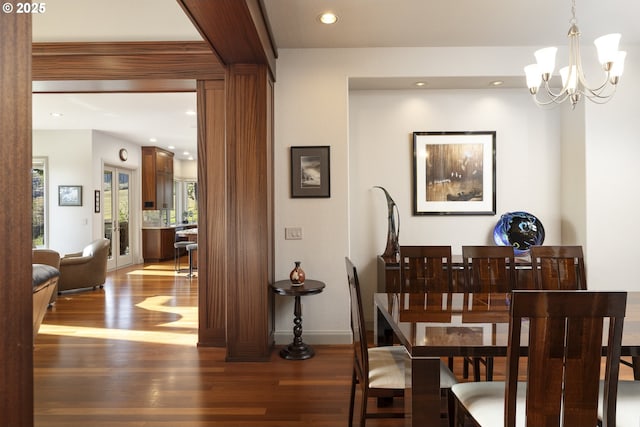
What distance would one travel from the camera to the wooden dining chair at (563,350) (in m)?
1.25

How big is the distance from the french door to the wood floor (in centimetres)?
396

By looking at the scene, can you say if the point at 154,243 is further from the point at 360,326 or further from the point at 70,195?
the point at 360,326

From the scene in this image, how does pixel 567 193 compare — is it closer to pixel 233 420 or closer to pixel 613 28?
pixel 613 28

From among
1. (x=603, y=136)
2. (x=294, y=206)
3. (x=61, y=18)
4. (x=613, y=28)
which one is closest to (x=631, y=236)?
(x=603, y=136)

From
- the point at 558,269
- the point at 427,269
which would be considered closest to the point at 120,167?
the point at 427,269

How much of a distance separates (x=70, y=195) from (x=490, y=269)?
7584 millimetres

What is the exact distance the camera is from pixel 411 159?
417 cm

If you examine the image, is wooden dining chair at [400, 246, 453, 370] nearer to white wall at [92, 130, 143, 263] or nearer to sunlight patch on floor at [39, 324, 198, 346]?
sunlight patch on floor at [39, 324, 198, 346]

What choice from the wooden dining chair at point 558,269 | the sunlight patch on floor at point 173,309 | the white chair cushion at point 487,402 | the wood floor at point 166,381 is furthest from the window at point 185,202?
the white chair cushion at point 487,402

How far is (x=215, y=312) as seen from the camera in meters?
3.70

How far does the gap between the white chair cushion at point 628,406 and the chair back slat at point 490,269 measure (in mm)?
1065

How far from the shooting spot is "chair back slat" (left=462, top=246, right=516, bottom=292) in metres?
2.78

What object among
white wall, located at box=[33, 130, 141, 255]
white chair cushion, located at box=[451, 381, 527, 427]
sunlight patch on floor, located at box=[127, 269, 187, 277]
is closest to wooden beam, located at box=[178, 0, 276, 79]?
white chair cushion, located at box=[451, 381, 527, 427]

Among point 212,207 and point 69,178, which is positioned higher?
point 69,178
